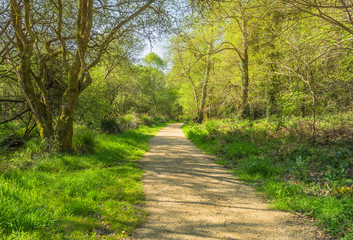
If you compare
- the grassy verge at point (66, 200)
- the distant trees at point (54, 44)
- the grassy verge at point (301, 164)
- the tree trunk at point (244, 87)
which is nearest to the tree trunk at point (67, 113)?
the distant trees at point (54, 44)

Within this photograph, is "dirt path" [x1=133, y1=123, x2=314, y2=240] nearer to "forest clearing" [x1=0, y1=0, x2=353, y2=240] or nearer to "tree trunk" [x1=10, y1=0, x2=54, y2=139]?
"forest clearing" [x1=0, y1=0, x2=353, y2=240]

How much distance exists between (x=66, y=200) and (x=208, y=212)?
2555 mm

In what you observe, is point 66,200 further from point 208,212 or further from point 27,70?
point 27,70

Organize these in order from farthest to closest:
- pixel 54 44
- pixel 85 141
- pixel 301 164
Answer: pixel 54 44, pixel 85 141, pixel 301 164

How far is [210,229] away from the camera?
286 cm

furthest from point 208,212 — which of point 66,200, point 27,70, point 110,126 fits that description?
point 110,126

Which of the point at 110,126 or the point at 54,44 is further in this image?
the point at 110,126

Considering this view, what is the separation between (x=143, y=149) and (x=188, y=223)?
6472 mm

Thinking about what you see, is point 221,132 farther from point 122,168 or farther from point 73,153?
point 73,153

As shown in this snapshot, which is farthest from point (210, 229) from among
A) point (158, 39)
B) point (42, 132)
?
point (158, 39)

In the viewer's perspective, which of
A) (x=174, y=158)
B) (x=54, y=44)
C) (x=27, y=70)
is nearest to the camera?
(x=27, y=70)

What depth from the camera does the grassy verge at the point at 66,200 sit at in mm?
2449

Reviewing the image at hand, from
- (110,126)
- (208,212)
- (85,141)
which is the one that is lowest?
(208,212)

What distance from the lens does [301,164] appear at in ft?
14.8
